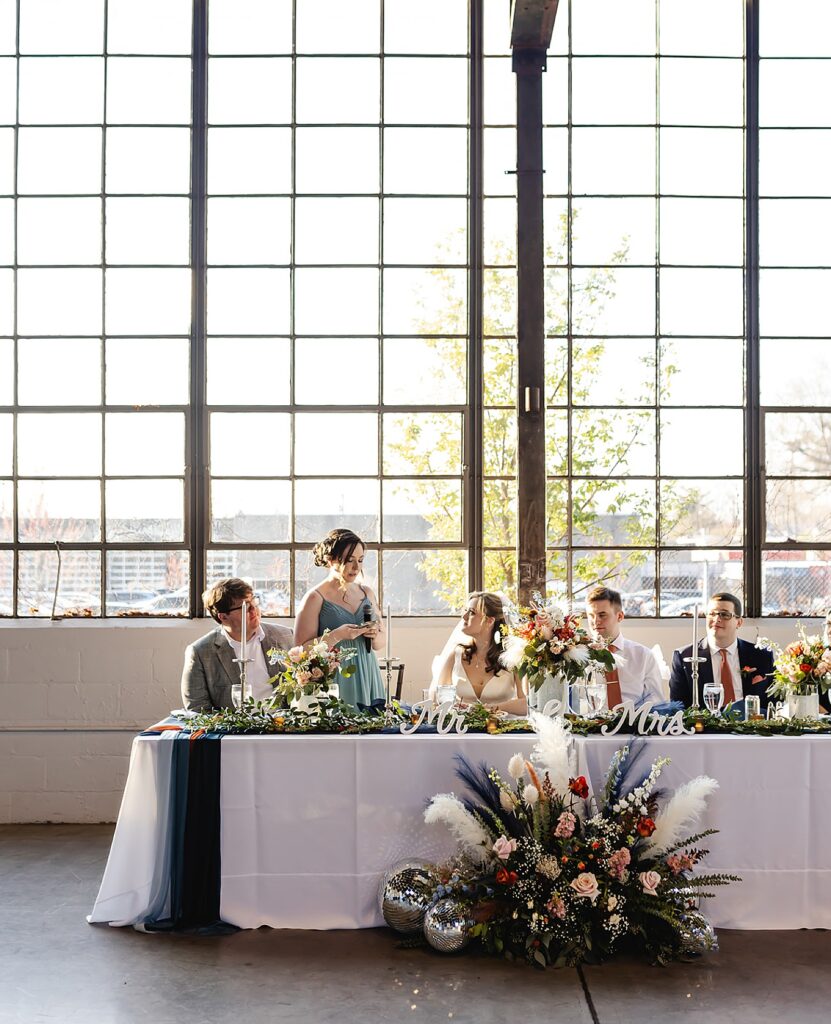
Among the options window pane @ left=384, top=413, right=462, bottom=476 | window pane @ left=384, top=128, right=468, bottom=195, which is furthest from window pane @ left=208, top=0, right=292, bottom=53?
window pane @ left=384, top=413, right=462, bottom=476

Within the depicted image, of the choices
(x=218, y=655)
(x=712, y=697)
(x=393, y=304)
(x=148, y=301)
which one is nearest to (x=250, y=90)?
(x=148, y=301)

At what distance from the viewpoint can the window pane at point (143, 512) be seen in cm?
625

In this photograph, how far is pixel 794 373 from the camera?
6.38m

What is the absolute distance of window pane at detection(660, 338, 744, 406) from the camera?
6.33 m

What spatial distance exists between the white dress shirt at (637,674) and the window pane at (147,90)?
3853 millimetres

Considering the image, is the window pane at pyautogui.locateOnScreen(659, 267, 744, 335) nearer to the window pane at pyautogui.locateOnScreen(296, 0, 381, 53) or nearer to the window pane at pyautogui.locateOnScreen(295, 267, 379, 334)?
the window pane at pyautogui.locateOnScreen(295, 267, 379, 334)

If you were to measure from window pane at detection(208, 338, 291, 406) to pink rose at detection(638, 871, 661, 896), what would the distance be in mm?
3536

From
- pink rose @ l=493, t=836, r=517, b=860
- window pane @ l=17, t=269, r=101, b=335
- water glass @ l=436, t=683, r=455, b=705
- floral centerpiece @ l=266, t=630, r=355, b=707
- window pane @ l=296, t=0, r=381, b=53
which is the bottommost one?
pink rose @ l=493, t=836, r=517, b=860

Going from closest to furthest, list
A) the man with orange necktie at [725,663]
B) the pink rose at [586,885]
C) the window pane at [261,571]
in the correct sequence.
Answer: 1. the pink rose at [586,885]
2. the man with orange necktie at [725,663]
3. the window pane at [261,571]

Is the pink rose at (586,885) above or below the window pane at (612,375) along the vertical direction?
below

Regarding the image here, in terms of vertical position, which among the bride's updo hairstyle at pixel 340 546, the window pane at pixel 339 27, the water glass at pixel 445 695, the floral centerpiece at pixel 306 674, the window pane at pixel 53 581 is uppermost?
the window pane at pixel 339 27

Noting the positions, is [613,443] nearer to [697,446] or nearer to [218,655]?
[697,446]

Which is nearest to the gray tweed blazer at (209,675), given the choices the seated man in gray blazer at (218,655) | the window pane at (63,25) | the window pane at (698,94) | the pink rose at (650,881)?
the seated man in gray blazer at (218,655)

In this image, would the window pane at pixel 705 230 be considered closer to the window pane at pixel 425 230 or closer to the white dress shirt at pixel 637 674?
the window pane at pixel 425 230
